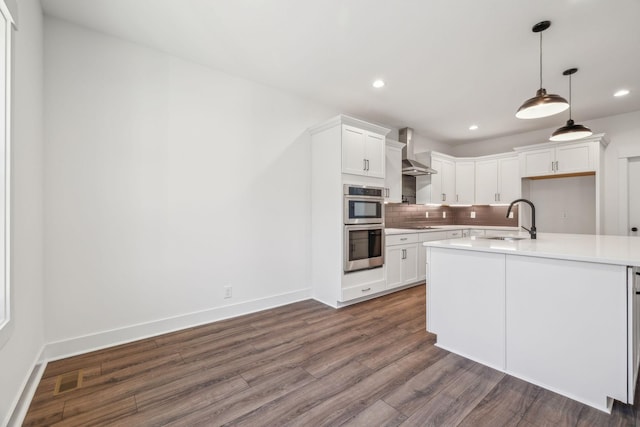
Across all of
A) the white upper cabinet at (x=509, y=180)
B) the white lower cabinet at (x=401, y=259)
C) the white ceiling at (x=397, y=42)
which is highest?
the white ceiling at (x=397, y=42)

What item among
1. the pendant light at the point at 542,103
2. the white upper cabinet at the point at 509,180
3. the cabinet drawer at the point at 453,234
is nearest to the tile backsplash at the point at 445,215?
the white upper cabinet at the point at 509,180

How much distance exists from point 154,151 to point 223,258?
130 centimetres

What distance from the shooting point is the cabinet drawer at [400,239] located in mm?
4061

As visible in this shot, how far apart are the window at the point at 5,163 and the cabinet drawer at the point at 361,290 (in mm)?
2847

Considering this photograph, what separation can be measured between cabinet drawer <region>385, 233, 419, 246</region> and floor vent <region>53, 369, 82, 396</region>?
3.47 meters

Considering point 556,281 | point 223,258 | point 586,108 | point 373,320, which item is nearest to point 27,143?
point 223,258

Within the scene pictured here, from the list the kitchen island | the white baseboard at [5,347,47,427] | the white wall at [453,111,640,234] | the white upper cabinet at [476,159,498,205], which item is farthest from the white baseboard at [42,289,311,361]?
the white wall at [453,111,640,234]

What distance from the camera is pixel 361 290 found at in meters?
3.65

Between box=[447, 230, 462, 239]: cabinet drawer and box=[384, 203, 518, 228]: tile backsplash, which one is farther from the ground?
box=[384, 203, 518, 228]: tile backsplash

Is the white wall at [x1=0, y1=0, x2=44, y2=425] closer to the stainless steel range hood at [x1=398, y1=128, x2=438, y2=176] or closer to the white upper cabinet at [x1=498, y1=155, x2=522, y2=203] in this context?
the stainless steel range hood at [x1=398, y1=128, x2=438, y2=176]

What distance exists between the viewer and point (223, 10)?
221 centimetres

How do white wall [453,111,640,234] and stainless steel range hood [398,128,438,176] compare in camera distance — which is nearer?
white wall [453,111,640,234]

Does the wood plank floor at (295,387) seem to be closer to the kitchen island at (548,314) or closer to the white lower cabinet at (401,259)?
the kitchen island at (548,314)

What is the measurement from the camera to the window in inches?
56.7
